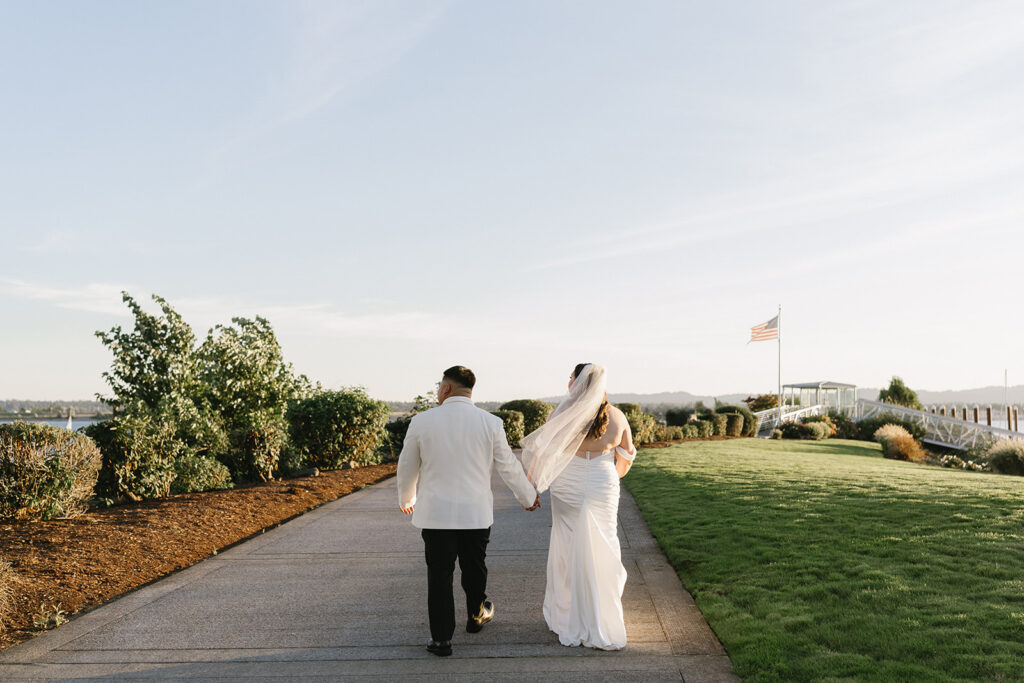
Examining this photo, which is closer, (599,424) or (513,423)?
(599,424)

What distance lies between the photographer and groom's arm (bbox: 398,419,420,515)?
16.7 ft

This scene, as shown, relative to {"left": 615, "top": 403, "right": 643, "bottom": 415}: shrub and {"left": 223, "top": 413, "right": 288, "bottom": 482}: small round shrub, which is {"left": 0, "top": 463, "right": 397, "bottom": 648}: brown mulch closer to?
{"left": 223, "top": 413, "right": 288, "bottom": 482}: small round shrub

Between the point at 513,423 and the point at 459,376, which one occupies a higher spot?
the point at 459,376

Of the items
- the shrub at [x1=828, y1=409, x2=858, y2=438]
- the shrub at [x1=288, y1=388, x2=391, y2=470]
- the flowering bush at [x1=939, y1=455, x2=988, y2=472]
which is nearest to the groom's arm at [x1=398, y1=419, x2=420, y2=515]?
the shrub at [x1=288, y1=388, x2=391, y2=470]

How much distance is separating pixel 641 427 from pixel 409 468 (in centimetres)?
2108

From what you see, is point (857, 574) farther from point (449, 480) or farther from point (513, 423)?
point (513, 423)

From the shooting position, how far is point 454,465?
505cm

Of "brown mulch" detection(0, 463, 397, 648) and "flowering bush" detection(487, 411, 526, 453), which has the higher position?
"flowering bush" detection(487, 411, 526, 453)

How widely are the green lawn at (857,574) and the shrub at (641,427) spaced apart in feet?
42.9

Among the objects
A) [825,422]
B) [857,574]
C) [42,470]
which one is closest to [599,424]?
[857,574]

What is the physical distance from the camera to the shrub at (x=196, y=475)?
11.8 meters

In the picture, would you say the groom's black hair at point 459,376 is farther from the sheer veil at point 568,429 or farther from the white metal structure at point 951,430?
the white metal structure at point 951,430

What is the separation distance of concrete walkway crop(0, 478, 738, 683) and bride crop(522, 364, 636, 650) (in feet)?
0.62

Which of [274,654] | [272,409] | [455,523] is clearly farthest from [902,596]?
[272,409]
